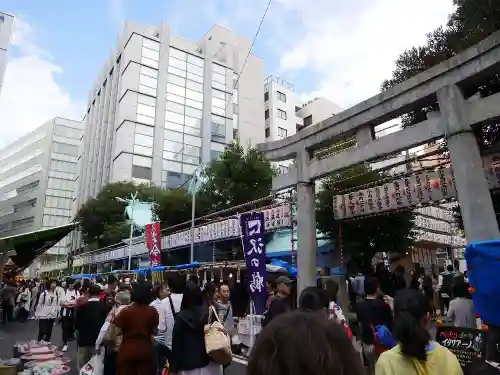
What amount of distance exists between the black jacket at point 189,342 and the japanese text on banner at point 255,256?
4.69m

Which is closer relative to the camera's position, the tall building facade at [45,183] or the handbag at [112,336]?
the handbag at [112,336]

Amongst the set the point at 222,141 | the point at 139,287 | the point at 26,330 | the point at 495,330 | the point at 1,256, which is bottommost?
the point at 26,330

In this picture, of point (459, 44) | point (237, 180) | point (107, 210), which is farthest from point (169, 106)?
point (459, 44)

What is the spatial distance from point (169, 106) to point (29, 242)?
4058 centimetres

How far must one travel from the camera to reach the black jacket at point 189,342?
3.78 metres

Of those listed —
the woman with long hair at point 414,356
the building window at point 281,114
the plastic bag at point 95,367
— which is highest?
the building window at point 281,114

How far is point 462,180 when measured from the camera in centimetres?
749

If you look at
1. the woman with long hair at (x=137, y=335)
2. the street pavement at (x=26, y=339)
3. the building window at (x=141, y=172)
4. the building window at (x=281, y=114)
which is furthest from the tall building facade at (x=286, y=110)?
the woman with long hair at (x=137, y=335)

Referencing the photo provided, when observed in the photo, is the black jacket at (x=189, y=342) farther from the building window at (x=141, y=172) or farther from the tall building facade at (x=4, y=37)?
the building window at (x=141, y=172)

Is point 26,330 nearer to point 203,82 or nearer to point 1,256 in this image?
point 1,256

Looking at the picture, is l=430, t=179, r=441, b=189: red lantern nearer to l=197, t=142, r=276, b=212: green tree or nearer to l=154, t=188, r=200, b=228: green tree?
l=197, t=142, r=276, b=212: green tree

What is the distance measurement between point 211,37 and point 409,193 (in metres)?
51.0

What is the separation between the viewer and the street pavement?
7.57 m

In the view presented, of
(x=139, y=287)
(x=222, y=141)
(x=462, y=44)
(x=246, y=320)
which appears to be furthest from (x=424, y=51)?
(x=222, y=141)
